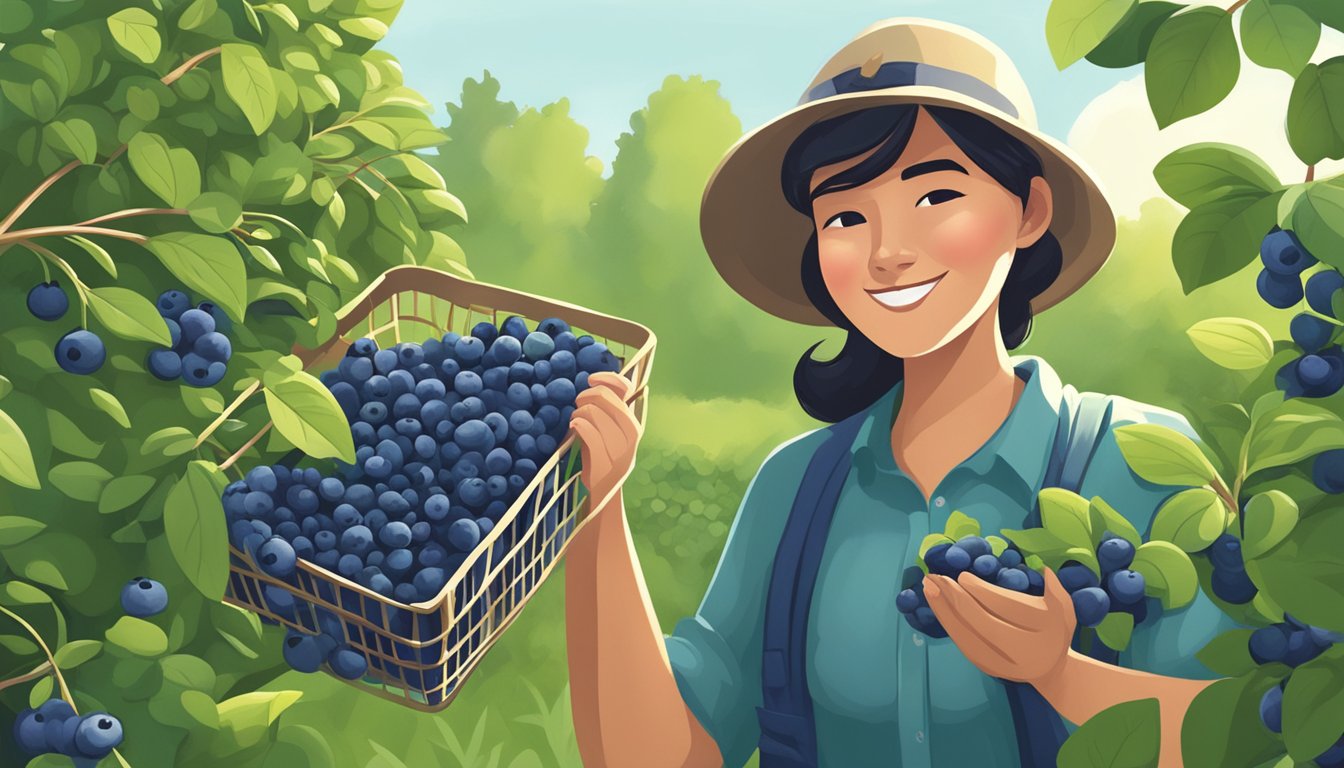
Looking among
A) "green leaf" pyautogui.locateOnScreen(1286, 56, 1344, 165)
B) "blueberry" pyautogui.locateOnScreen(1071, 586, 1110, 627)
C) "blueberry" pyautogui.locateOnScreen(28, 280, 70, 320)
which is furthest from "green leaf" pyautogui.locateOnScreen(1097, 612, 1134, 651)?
"blueberry" pyautogui.locateOnScreen(28, 280, 70, 320)

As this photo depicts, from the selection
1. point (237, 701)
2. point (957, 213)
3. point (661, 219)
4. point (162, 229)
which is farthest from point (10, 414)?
point (661, 219)

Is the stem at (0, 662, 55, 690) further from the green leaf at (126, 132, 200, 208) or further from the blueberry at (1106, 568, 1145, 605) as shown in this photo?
the blueberry at (1106, 568, 1145, 605)

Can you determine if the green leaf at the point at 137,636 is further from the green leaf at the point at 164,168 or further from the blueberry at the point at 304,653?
the green leaf at the point at 164,168

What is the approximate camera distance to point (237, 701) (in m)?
1.50

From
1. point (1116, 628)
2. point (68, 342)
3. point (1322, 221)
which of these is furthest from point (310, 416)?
point (1322, 221)

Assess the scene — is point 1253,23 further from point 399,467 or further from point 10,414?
point 10,414

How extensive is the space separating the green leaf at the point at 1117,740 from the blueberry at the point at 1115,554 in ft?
0.57

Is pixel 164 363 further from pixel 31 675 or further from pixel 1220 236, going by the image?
pixel 1220 236

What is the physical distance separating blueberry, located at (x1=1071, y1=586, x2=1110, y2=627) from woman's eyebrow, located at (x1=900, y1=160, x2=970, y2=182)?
0.61 meters

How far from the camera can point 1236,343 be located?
1.25 m

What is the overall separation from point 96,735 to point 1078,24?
1136 millimetres

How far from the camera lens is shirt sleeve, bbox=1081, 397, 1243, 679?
152 cm

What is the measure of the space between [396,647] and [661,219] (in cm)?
212

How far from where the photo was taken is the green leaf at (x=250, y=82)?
1.37 meters
